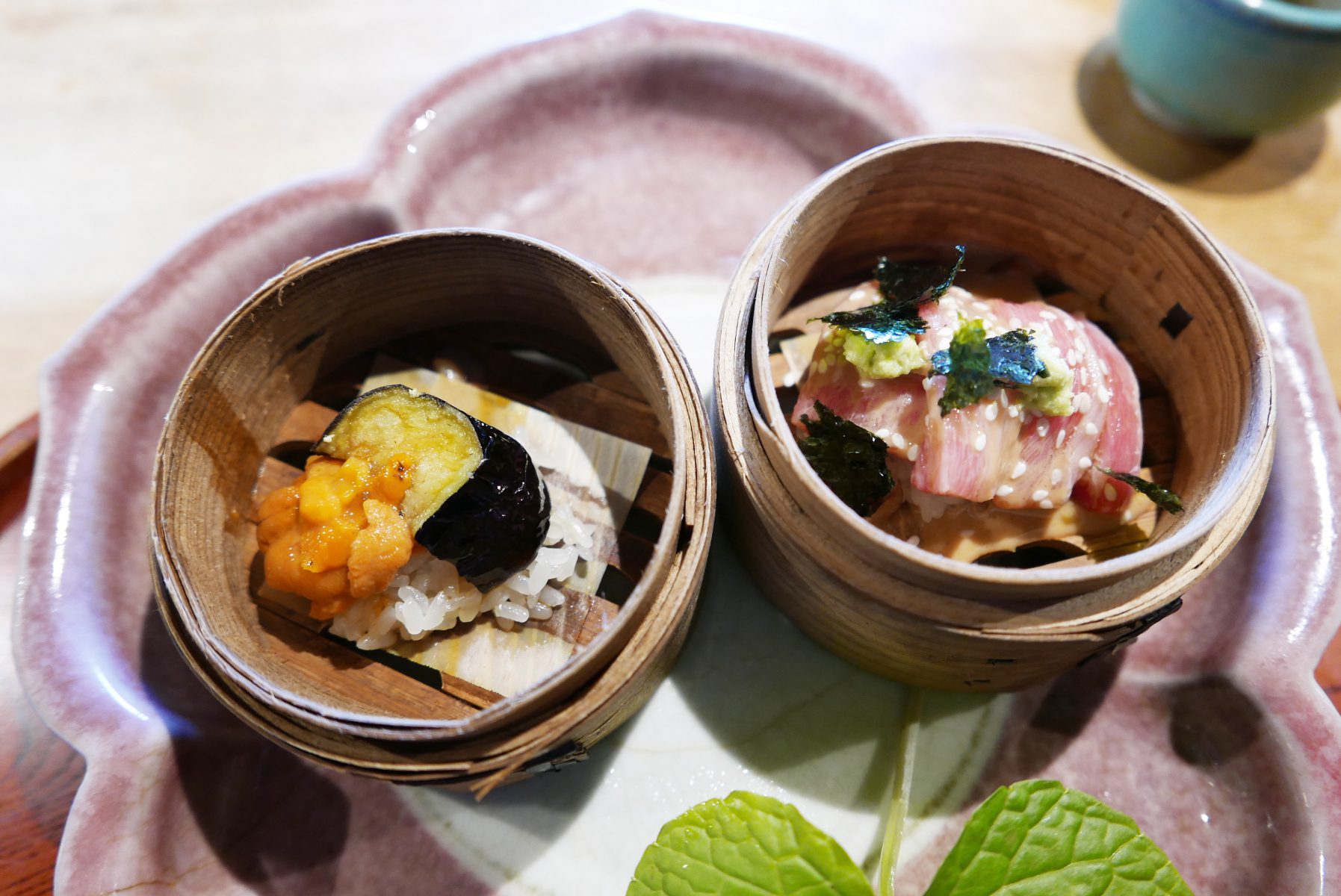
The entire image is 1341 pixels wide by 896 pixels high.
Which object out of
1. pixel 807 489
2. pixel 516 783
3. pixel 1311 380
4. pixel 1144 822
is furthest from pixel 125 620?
pixel 1311 380

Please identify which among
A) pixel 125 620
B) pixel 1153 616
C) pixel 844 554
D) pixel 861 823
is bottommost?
pixel 861 823

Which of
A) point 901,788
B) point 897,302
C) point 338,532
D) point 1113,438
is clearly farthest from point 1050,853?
point 338,532

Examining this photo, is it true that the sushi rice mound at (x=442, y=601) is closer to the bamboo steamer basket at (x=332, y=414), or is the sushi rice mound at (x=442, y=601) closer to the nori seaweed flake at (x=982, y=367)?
the bamboo steamer basket at (x=332, y=414)

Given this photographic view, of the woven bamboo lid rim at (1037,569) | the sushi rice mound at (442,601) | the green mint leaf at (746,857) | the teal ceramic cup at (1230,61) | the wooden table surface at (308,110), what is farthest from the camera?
the wooden table surface at (308,110)

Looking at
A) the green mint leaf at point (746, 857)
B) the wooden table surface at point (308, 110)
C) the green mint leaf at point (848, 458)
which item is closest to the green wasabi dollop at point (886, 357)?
the green mint leaf at point (848, 458)

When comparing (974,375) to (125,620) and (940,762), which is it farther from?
(125,620)

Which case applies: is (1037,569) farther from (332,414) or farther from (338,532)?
(332,414)
